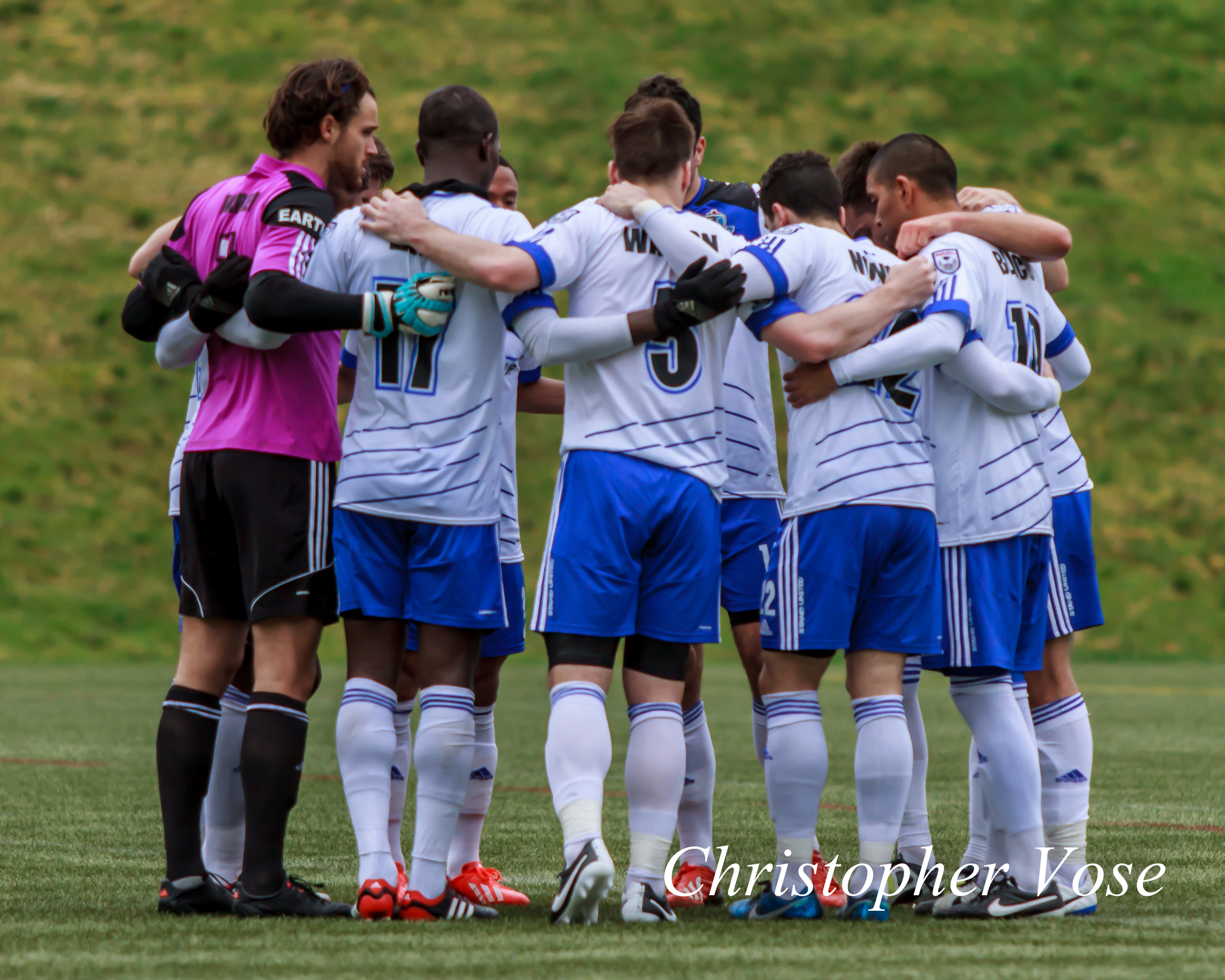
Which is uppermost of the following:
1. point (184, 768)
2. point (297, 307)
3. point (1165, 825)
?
point (297, 307)

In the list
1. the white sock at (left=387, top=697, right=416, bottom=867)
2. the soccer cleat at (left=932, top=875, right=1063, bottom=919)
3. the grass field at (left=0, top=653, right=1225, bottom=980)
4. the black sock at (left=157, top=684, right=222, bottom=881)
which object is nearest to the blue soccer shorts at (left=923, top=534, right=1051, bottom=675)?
the soccer cleat at (left=932, top=875, right=1063, bottom=919)

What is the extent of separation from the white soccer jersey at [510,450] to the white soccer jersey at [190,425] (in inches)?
35.7

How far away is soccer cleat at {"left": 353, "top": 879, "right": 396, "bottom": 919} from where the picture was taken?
3.85m

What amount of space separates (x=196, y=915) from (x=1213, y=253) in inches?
1001

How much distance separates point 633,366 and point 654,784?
1106mm

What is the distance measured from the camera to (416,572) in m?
4.01

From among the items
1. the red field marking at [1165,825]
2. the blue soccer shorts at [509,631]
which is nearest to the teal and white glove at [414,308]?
the blue soccer shorts at [509,631]

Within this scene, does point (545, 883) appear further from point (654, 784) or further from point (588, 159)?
point (588, 159)

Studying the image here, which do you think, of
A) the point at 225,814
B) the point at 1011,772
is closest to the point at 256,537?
the point at 225,814

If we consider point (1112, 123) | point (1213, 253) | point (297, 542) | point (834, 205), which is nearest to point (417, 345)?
point (297, 542)

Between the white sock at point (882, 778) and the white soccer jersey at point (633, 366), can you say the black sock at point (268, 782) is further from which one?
the white sock at point (882, 778)

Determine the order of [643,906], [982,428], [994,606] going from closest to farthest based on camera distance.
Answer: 1. [643,906]
2. [994,606]
3. [982,428]

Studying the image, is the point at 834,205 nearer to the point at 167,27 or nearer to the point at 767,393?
the point at 767,393

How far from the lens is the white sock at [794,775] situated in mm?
3980
